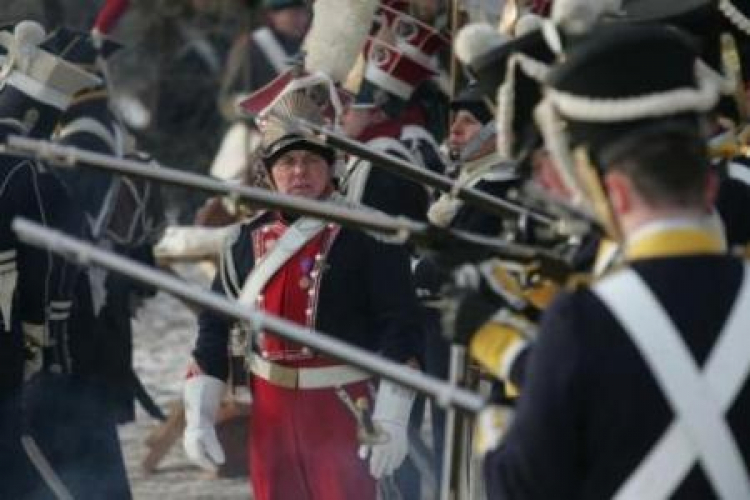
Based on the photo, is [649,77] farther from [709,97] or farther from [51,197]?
[51,197]

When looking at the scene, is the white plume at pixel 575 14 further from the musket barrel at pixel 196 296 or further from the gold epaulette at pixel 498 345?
the musket barrel at pixel 196 296

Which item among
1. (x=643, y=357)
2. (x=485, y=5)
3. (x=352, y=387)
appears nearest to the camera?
(x=643, y=357)

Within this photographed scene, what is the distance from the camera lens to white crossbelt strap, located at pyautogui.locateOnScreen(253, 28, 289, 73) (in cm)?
1474

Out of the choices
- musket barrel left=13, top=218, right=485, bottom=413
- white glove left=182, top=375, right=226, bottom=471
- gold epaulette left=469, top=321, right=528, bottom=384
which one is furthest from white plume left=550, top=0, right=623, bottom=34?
white glove left=182, top=375, right=226, bottom=471

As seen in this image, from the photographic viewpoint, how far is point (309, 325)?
22.1ft

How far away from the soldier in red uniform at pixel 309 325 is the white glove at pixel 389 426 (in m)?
0.03

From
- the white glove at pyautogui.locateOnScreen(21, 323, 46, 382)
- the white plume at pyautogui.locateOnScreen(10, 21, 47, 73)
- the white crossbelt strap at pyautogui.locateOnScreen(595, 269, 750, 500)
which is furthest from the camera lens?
the white plume at pyautogui.locateOnScreen(10, 21, 47, 73)

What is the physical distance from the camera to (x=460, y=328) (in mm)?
4469

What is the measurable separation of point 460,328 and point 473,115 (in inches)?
143

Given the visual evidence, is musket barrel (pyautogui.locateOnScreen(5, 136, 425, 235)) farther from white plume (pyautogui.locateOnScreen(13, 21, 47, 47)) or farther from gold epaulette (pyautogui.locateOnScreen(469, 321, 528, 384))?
white plume (pyautogui.locateOnScreen(13, 21, 47, 47))

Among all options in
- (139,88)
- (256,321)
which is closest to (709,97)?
(256,321)

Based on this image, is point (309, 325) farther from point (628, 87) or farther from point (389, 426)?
point (628, 87)

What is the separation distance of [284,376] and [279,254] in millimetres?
340

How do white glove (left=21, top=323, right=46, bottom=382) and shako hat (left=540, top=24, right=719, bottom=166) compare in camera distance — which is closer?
shako hat (left=540, top=24, right=719, bottom=166)
